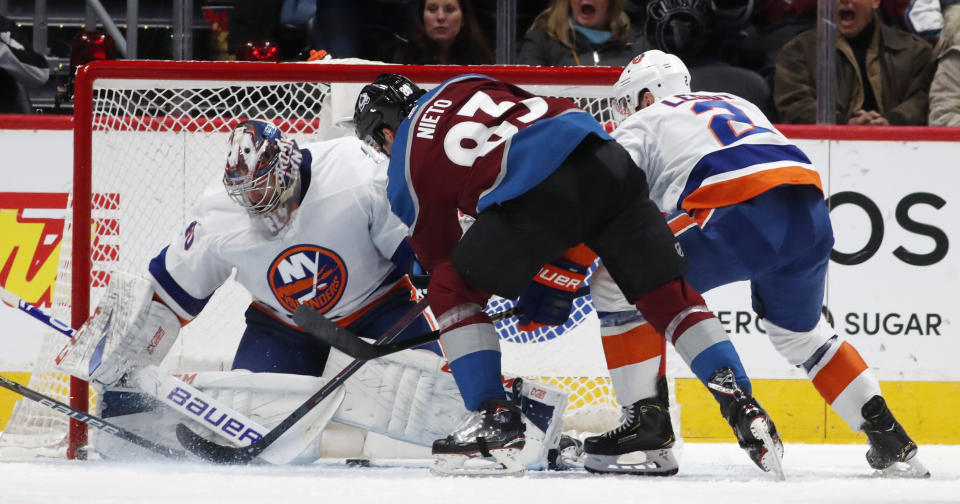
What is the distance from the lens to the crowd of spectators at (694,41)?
384 cm

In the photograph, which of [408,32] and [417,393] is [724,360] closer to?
[417,393]

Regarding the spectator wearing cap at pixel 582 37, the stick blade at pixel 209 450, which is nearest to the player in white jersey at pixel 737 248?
the stick blade at pixel 209 450

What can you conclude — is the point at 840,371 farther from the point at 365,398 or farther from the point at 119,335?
the point at 119,335

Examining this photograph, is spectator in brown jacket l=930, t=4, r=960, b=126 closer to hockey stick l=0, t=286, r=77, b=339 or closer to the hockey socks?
the hockey socks

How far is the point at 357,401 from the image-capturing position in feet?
9.16

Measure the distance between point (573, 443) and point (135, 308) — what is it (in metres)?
1.05

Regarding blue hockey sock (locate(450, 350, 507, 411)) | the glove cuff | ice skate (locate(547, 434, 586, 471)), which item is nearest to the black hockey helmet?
the glove cuff

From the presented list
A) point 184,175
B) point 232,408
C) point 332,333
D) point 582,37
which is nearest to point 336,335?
point 332,333

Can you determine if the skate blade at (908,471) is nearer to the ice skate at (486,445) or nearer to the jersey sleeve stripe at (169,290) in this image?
the ice skate at (486,445)

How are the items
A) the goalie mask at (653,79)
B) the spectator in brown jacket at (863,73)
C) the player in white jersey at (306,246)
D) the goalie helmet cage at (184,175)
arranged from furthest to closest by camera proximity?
the spectator in brown jacket at (863,73)
the goalie helmet cage at (184,175)
the player in white jersey at (306,246)
the goalie mask at (653,79)

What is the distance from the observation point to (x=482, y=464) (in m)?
2.27

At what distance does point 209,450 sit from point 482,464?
77 cm

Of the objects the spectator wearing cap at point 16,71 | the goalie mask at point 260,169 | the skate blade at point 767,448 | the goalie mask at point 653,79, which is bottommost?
the skate blade at point 767,448

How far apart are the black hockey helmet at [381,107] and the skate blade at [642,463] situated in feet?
2.70
